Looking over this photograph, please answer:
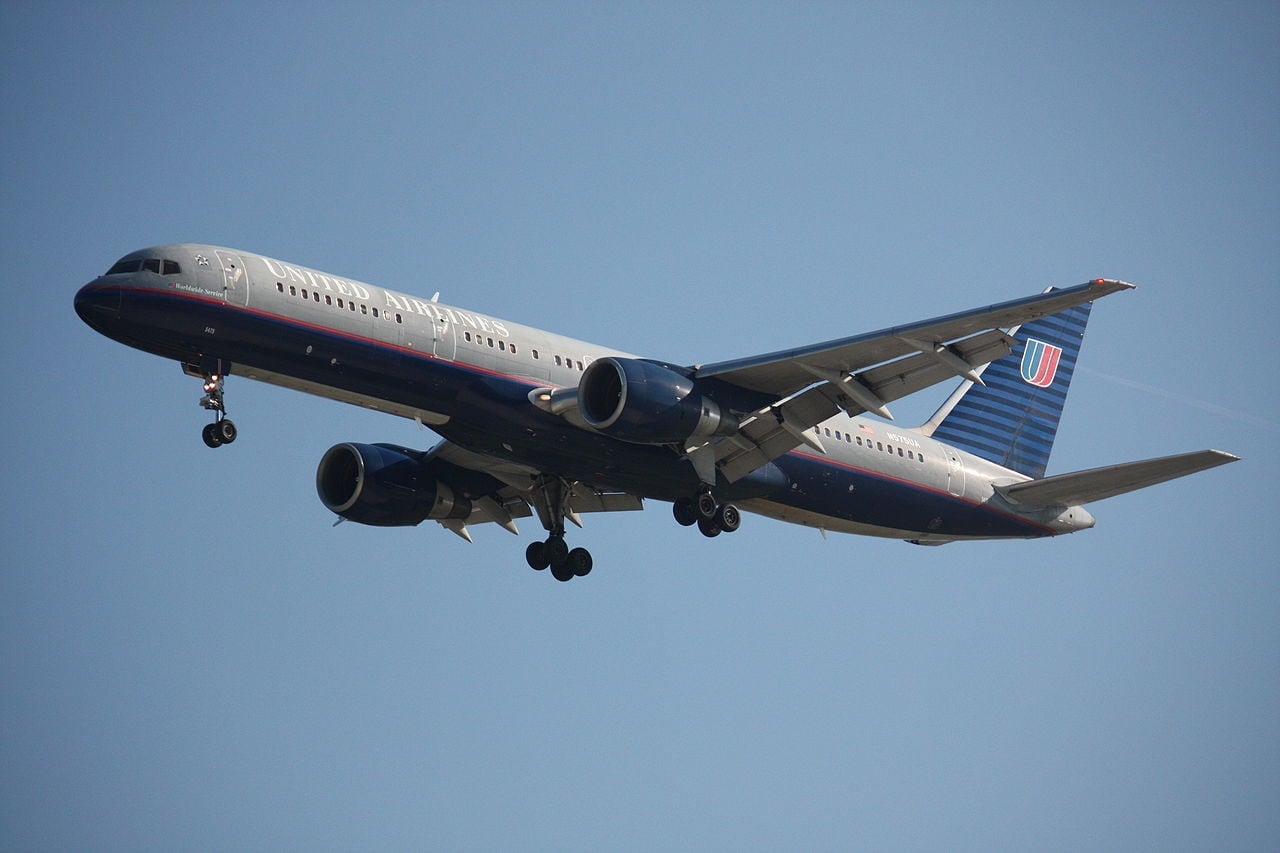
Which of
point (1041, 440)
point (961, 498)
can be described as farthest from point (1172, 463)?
point (1041, 440)

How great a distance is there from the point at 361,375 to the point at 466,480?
8.00 metres

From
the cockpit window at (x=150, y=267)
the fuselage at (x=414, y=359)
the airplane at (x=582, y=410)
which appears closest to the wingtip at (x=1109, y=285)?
the airplane at (x=582, y=410)

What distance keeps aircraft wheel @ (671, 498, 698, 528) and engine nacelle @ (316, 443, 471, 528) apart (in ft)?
21.7

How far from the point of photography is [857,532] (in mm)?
37938

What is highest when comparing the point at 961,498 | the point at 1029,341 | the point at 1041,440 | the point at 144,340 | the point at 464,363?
the point at 1029,341

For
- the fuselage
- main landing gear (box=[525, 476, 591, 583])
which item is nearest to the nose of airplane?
the fuselage

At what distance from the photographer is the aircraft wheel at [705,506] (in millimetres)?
34281

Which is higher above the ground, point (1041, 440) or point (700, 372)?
point (1041, 440)

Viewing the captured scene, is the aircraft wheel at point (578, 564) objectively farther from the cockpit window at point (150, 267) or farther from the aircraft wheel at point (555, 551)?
the cockpit window at point (150, 267)

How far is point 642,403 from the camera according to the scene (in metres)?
31.2

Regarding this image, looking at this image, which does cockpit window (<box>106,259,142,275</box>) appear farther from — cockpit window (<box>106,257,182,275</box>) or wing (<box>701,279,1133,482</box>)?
wing (<box>701,279,1133,482</box>)

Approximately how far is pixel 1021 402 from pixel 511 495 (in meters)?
14.3

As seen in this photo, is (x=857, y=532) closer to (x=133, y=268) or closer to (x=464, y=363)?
(x=464, y=363)

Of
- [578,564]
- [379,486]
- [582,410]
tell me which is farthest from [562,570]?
[582,410]
